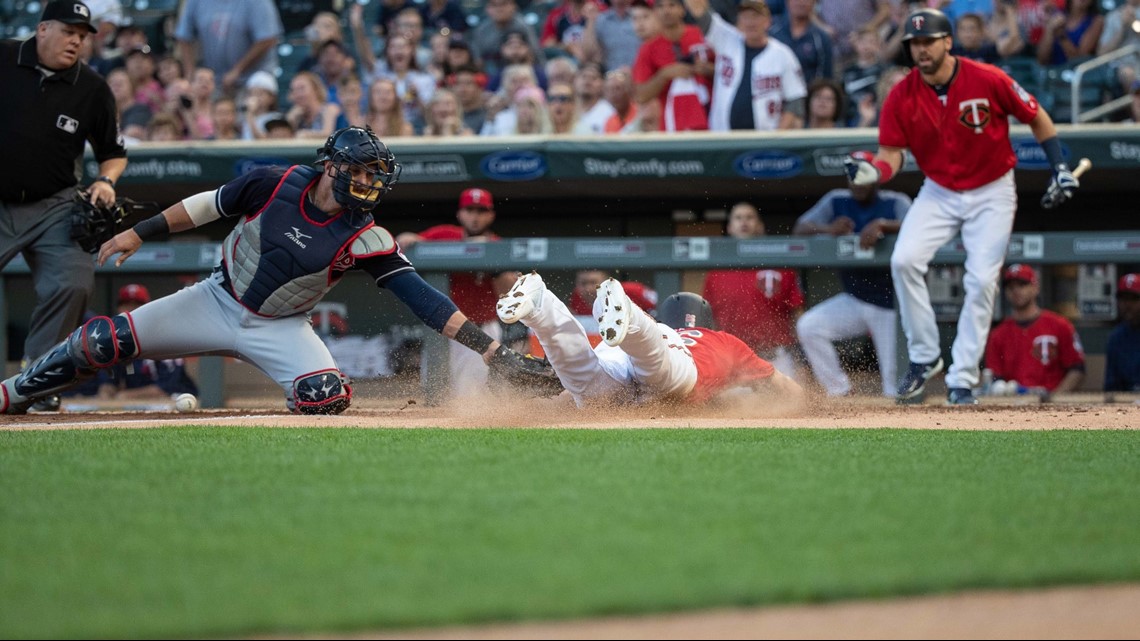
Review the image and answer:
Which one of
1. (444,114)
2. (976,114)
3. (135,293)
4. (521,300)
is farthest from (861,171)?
(135,293)

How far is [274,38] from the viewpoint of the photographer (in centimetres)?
1127

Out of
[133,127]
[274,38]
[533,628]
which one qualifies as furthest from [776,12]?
[533,628]

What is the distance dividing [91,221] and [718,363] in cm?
309

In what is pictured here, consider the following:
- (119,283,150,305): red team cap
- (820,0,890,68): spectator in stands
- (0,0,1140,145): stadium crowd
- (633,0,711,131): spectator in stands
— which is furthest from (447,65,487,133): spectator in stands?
(820,0,890,68): spectator in stands

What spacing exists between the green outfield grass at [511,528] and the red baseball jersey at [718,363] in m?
1.26

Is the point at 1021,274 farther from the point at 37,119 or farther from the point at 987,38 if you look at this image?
the point at 37,119

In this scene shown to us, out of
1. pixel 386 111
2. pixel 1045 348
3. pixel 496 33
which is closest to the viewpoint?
pixel 1045 348

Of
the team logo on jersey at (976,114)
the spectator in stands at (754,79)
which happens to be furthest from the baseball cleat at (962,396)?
the spectator in stands at (754,79)

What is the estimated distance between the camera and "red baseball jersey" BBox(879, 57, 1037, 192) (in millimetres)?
7000

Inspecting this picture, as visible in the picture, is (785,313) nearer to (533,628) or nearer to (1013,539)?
(1013,539)

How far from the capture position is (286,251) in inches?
231

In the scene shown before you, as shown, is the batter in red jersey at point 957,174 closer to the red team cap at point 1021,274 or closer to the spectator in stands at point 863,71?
the red team cap at point 1021,274

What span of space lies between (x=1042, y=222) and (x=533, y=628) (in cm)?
862

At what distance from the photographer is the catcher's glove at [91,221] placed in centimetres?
657
